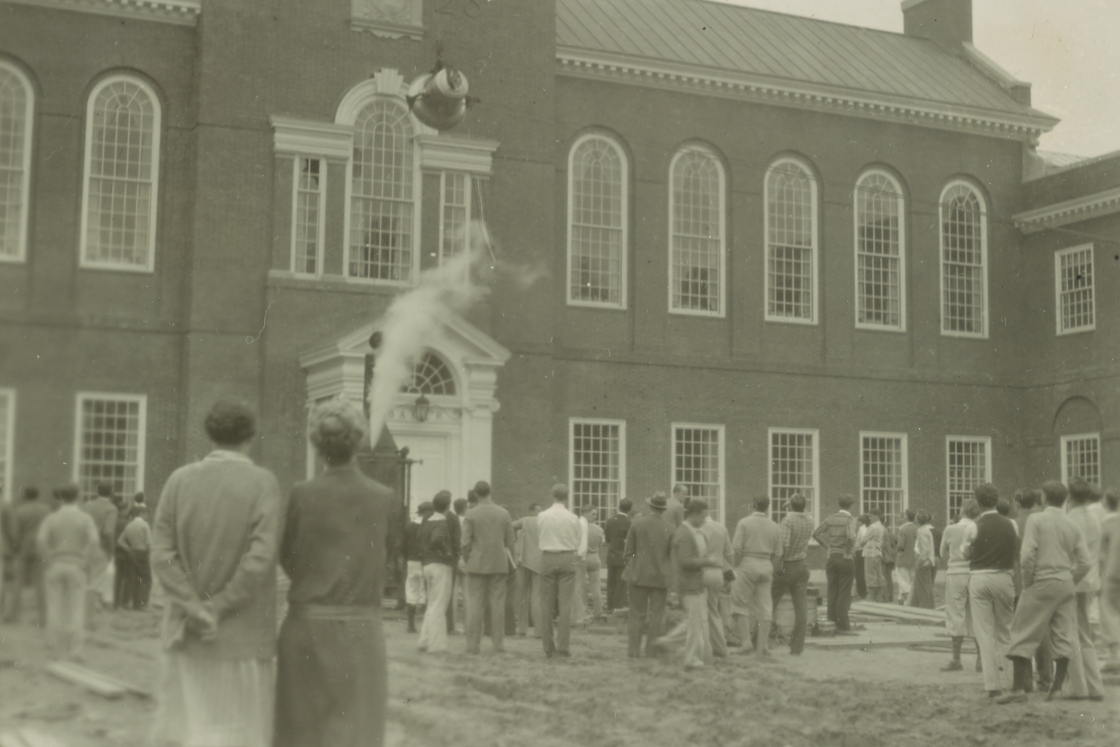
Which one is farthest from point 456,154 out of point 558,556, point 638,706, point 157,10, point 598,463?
point 638,706

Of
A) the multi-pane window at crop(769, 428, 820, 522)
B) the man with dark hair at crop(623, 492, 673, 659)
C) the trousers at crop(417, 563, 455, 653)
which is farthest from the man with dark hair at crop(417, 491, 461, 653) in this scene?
the multi-pane window at crop(769, 428, 820, 522)

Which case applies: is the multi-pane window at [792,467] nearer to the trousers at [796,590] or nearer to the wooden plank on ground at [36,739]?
the trousers at [796,590]

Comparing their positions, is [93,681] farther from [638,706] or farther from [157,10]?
[157,10]

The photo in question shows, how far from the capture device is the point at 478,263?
2502cm

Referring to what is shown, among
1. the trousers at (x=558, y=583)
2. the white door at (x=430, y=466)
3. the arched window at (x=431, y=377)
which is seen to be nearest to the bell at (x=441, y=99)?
the arched window at (x=431, y=377)

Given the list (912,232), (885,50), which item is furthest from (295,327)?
(885,50)

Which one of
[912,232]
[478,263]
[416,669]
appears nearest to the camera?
[416,669]

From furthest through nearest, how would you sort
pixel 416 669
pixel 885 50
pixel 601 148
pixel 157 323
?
pixel 885 50 → pixel 601 148 → pixel 157 323 → pixel 416 669

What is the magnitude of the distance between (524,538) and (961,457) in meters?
16.7

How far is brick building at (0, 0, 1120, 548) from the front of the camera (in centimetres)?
2244

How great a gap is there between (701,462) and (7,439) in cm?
2263

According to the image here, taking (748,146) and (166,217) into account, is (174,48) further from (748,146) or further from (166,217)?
(748,146)

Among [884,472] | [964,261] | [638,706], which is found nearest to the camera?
[638,706]

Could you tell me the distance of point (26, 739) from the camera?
644cm
